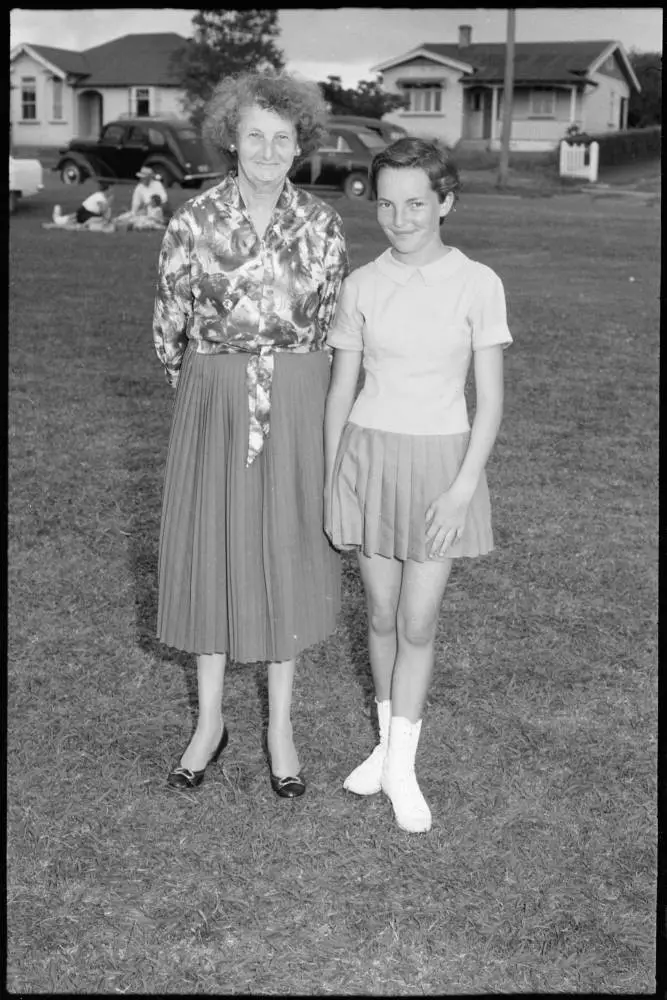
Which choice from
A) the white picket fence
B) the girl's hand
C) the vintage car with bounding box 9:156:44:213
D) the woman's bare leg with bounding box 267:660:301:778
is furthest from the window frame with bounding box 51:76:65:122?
the girl's hand

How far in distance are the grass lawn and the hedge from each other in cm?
3590

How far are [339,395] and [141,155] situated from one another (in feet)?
93.6

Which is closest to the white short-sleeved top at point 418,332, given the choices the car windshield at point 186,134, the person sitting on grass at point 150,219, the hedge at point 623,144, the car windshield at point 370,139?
the person sitting on grass at point 150,219

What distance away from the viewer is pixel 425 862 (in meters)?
3.50

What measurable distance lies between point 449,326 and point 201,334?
2.36 feet

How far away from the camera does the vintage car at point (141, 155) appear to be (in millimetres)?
30109

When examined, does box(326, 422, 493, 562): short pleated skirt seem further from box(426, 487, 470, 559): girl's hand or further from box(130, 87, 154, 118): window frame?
box(130, 87, 154, 118): window frame

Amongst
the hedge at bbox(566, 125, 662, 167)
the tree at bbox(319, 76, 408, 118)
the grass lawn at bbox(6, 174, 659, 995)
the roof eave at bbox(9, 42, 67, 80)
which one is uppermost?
the roof eave at bbox(9, 42, 67, 80)

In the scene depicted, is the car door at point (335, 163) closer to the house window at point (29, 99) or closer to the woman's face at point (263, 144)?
the woman's face at point (263, 144)

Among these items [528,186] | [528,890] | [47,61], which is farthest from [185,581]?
[47,61]

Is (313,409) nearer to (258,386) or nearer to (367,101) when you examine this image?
(258,386)

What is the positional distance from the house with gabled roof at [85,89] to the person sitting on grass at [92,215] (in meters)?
33.5

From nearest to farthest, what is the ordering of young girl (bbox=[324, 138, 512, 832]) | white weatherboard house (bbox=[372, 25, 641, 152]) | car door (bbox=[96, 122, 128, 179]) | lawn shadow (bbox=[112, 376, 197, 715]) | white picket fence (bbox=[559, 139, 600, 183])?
young girl (bbox=[324, 138, 512, 832]) → lawn shadow (bbox=[112, 376, 197, 715]) → car door (bbox=[96, 122, 128, 179]) → white picket fence (bbox=[559, 139, 600, 183]) → white weatherboard house (bbox=[372, 25, 641, 152])

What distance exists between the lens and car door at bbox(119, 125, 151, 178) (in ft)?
99.7
